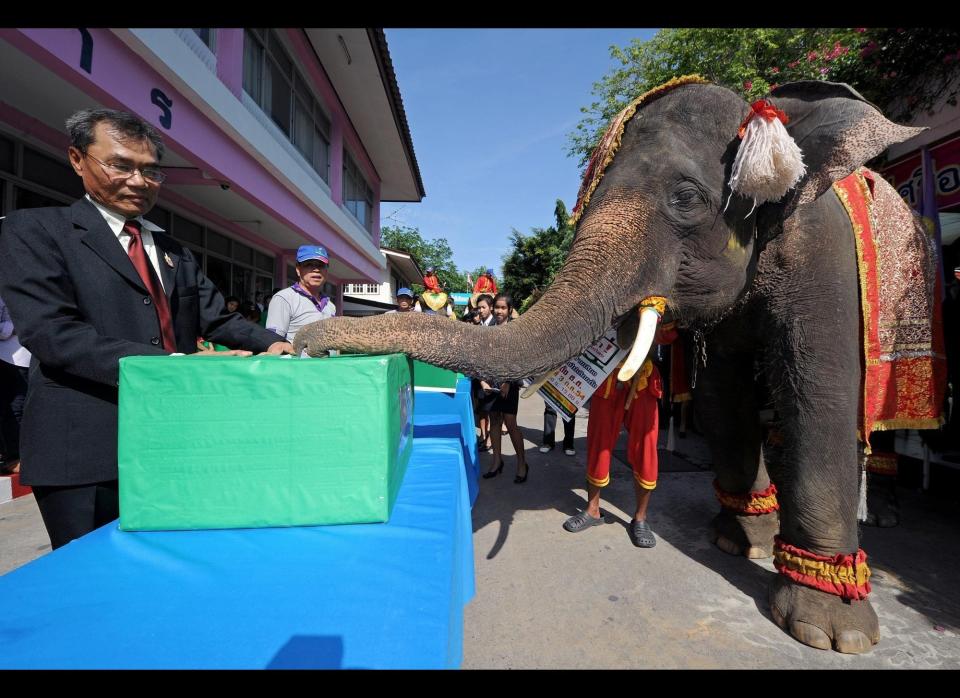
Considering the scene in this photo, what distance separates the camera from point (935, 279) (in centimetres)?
254

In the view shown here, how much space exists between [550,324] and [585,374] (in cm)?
89

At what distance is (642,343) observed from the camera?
180 cm

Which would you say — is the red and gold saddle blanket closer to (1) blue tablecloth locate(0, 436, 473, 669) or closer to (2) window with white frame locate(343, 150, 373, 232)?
(1) blue tablecloth locate(0, 436, 473, 669)

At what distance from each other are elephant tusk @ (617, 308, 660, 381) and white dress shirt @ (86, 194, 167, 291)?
1.82 metres

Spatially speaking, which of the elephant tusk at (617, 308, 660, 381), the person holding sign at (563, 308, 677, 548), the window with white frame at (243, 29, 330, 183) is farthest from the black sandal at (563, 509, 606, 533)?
the window with white frame at (243, 29, 330, 183)

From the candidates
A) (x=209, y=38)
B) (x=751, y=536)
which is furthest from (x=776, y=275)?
(x=209, y=38)

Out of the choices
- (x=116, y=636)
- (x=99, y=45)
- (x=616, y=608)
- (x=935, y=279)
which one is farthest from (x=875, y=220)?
(x=99, y=45)

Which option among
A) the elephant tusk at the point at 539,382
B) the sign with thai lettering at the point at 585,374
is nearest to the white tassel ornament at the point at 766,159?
the sign with thai lettering at the point at 585,374

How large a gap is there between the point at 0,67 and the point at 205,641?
4358 mm

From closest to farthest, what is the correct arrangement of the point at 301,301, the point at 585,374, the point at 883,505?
the point at 585,374, the point at 883,505, the point at 301,301

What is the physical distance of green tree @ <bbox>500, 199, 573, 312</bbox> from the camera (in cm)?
2050

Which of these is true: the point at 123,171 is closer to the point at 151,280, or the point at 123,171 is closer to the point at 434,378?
the point at 151,280

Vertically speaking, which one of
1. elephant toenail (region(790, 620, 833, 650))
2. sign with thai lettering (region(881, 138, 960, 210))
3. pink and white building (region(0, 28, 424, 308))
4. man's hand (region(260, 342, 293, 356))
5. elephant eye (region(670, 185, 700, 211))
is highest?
pink and white building (region(0, 28, 424, 308))

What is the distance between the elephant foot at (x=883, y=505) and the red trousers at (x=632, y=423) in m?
1.78
